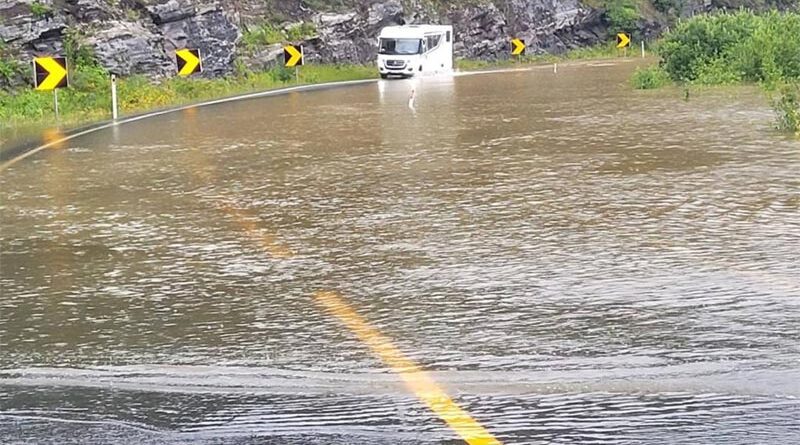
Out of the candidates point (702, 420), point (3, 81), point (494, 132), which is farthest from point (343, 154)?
point (3, 81)

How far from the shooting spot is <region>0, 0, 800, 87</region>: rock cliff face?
1312 inches

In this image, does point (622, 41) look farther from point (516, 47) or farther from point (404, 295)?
point (404, 295)

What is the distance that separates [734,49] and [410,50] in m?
14.5

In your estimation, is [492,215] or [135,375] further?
[492,215]

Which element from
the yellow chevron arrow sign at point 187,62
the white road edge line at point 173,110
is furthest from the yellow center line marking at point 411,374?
the yellow chevron arrow sign at point 187,62

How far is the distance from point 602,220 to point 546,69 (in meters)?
38.1

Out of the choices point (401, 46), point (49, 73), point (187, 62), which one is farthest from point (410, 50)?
point (49, 73)

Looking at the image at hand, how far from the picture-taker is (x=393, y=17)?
173 feet

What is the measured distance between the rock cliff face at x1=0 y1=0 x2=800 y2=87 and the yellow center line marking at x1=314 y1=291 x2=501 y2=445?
2406 centimetres

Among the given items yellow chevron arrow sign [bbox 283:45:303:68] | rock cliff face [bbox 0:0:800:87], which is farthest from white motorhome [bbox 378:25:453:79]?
yellow chevron arrow sign [bbox 283:45:303:68]

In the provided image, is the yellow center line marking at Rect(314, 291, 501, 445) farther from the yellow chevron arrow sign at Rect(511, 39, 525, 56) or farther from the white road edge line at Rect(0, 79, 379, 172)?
the yellow chevron arrow sign at Rect(511, 39, 525, 56)

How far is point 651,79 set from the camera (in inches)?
1340

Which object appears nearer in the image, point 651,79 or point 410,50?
point 651,79

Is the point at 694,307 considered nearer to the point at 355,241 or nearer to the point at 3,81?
the point at 355,241
